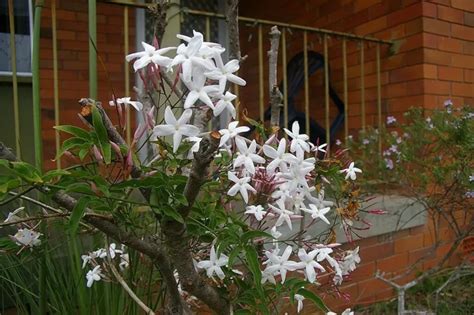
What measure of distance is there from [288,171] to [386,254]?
8.98ft

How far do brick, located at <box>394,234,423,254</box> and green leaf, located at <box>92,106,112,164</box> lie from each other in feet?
10.7

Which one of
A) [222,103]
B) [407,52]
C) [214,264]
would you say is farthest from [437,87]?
[222,103]

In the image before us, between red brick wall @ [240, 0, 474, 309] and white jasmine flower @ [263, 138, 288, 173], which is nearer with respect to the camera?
white jasmine flower @ [263, 138, 288, 173]

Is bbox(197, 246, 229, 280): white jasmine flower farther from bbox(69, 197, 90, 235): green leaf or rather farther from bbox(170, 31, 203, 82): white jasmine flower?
bbox(170, 31, 203, 82): white jasmine flower

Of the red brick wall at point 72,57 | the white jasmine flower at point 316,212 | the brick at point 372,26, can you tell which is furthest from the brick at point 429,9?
the white jasmine flower at point 316,212

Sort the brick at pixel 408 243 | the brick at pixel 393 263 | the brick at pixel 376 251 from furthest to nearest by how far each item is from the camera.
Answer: the brick at pixel 408 243
the brick at pixel 393 263
the brick at pixel 376 251

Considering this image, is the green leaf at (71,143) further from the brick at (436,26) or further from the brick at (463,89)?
the brick at (463,89)

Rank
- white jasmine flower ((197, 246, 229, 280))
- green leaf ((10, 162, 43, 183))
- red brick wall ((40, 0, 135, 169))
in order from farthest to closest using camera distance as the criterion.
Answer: red brick wall ((40, 0, 135, 169))
white jasmine flower ((197, 246, 229, 280))
green leaf ((10, 162, 43, 183))

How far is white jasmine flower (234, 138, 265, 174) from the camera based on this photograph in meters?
1.21

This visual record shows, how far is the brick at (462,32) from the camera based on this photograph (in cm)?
417

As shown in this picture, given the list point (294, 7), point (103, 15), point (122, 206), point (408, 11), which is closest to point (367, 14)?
point (408, 11)

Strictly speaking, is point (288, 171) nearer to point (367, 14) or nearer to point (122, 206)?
point (122, 206)

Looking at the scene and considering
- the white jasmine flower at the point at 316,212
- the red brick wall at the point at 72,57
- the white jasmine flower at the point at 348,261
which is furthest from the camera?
the red brick wall at the point at 72,57

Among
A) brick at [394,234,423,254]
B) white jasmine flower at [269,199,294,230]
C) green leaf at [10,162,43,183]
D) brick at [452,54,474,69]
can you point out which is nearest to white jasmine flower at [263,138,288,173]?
white jasmine flower at [269,199,294,230]
